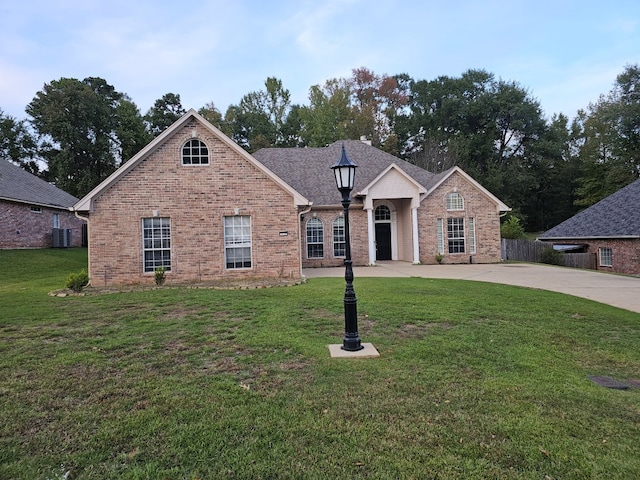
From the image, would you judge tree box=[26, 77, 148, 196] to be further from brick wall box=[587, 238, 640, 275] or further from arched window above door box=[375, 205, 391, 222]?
brick wall box=[587, 238, 640, 275]

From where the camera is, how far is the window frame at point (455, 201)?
66.6ft

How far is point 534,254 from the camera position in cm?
2300

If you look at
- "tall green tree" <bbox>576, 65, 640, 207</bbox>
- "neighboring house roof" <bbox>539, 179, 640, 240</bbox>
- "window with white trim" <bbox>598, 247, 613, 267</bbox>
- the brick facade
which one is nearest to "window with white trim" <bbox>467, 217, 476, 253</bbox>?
the brick facade

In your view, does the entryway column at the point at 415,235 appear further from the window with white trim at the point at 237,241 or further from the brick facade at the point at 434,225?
the window with white trim at the point at 237,241

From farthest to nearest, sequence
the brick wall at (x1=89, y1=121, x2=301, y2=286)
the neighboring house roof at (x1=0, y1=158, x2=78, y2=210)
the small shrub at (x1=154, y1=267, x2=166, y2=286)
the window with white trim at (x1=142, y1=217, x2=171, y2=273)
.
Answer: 1. the neighboring house roof at (x1=0, y1=158, x2=78, y2=210)
2. the window with white trim at (x1=142, y1=217, x2=171, y2=273)
3. the brick wall at (x1=89, y1=121, x2=301, y2=286)
4. the small shrub at (x1=154, y1=267, x2=166, y2=286)

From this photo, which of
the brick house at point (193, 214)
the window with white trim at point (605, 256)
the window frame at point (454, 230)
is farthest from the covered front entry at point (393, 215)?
the window with white trim at point (605, 256)

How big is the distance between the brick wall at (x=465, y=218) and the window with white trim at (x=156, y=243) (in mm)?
12528

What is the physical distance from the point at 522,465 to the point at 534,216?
47.3 metres

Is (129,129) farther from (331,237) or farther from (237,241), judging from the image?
(237,241)

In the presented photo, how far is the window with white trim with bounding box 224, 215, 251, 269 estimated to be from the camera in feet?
45.0

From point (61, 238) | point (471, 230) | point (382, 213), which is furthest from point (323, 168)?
point (61, 238)

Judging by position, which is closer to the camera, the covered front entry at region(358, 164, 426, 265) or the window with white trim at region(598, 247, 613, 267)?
the covered front entry at region(358, 164, 426, 265)

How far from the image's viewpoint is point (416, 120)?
44.8 meters

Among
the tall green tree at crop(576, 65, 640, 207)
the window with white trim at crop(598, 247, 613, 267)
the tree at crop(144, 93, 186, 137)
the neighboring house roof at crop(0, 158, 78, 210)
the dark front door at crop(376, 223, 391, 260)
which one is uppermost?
the tree at crop(144, 93, 186, 137)
